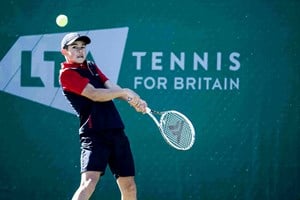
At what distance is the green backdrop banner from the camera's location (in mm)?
6090

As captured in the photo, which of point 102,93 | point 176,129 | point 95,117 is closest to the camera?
point 102,93

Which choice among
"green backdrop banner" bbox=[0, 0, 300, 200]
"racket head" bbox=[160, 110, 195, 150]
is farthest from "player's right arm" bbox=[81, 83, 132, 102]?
"green backdrop banner" bbox=[0, 0, 300, 200]

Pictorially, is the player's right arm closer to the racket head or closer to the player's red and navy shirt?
the player's red and navy shirt

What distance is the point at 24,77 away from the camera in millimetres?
6246

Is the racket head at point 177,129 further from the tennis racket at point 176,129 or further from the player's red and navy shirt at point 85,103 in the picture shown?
the player's red and navy shirt at point 85,103

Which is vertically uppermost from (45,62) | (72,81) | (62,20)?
(62,20)

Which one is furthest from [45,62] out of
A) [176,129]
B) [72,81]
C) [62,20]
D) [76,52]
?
[176,129]

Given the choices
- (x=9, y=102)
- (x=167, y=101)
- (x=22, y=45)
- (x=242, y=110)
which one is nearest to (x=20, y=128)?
(x=9, y=102)

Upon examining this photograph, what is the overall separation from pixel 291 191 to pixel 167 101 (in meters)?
1.16

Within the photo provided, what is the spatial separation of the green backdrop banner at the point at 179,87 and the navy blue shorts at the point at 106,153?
1.15m

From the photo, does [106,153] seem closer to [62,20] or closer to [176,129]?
[176,129]

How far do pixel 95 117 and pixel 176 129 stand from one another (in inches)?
21.2

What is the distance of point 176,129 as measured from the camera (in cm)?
511

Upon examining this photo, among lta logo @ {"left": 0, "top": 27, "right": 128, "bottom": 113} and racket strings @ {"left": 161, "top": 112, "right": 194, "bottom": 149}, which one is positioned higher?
lta logo @ {"left": 0, "top": 27, "right": 128, "bottom": 113}
